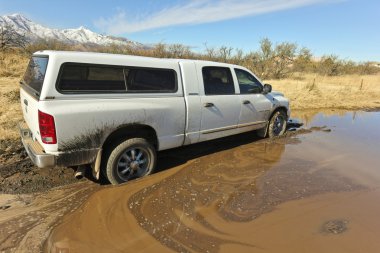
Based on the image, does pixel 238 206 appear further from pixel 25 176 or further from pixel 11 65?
pixel 11 65

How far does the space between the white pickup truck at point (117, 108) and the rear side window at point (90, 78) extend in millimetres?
13

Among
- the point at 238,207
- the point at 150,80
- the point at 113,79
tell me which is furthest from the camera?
the point at 150,80

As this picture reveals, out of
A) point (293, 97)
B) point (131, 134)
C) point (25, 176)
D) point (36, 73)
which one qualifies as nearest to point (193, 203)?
point (131, 134)

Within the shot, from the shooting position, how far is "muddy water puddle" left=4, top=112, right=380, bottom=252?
11.4ft

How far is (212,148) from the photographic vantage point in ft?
22.4

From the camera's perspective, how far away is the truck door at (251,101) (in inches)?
260

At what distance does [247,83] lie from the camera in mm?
6797

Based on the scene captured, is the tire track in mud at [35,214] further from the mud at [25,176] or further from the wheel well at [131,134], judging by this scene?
the wheel well at [131,134]

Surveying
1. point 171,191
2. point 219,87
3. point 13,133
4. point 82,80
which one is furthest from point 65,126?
point 13,133

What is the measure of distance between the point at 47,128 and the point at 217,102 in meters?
3.09

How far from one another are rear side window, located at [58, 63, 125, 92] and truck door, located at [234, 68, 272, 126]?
2.82 metres

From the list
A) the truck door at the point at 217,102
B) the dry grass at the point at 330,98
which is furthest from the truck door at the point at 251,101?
the dry grass at the point at 330,98

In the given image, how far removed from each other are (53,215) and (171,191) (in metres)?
1.64

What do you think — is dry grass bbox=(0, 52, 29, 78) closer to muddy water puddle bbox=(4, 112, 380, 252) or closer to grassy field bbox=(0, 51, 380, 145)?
grassy field bbox=(0, 51, 380, 145)
